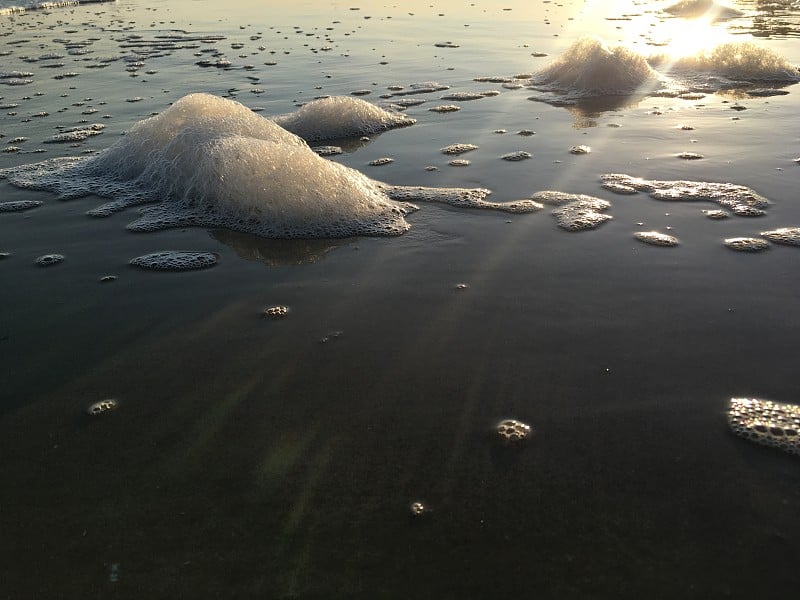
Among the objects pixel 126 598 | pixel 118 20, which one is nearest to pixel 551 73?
pixel 126 598

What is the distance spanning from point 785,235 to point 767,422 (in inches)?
75.0

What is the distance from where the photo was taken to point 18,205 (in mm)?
4469

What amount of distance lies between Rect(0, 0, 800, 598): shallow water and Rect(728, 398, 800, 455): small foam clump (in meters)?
0.05

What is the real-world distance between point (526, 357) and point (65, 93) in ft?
26.1

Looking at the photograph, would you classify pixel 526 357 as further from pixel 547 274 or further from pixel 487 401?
pixel 547 274

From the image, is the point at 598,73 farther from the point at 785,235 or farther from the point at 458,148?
the point at 785,235

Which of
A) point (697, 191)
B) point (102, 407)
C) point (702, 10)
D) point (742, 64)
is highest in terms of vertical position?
point (702, 10)

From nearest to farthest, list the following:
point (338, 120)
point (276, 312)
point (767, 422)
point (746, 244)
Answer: point (767, 422) < point (276, 312) < point (746, 244) < point (338, 120)

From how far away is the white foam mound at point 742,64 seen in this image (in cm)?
800

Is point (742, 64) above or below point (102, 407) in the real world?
above

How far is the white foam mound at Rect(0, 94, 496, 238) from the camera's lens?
13.5 ft

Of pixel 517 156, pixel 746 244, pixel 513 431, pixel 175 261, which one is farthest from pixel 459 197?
pixel 513 431

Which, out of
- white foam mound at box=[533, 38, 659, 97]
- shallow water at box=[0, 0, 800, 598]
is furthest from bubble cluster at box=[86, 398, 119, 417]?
white foam mound at box=[533, 38, 659, 97]

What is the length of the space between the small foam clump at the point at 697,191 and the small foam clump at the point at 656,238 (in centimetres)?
66
